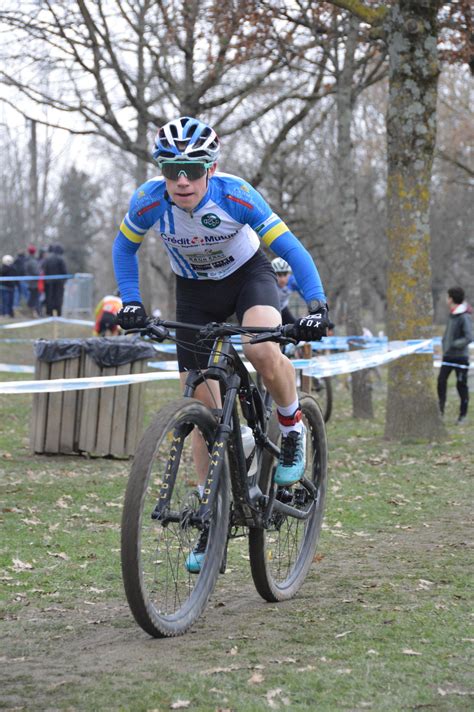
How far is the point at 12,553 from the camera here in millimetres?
6703

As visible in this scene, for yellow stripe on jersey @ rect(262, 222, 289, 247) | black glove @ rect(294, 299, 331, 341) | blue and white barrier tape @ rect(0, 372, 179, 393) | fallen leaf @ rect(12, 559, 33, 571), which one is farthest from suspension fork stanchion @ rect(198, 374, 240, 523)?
blue and white barrier tape @ rect(0, 372, 179, 393)

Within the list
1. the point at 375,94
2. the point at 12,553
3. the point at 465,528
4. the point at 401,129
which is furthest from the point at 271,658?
the point at 375,94

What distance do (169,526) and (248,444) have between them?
0.75 m

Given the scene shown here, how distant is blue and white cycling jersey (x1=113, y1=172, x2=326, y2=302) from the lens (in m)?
5.03

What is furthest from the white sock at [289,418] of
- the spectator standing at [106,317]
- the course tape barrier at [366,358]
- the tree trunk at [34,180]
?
the tree trunk at [34,180]

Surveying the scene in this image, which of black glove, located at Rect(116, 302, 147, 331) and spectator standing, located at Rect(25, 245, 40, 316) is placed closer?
black glove, located at Rect(116, 302, 147, 331)

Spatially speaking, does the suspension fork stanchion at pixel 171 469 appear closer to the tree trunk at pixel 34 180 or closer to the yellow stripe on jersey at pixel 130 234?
the yellow stripe on jersey at pixel 130 234

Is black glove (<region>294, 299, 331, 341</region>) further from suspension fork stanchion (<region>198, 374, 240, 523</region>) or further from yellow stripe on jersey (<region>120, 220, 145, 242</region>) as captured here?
yellow stripe on jersey (<region>120, 220, 145, 242</region>)

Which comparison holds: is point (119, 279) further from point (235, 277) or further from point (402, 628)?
point (402, 628)

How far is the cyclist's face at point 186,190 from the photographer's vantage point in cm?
486

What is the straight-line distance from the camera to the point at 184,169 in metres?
4.85

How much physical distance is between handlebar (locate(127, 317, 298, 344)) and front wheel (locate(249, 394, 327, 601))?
808mm

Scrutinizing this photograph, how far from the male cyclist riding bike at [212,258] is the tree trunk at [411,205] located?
7082 millimetres

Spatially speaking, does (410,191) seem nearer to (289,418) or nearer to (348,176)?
(348,176)
